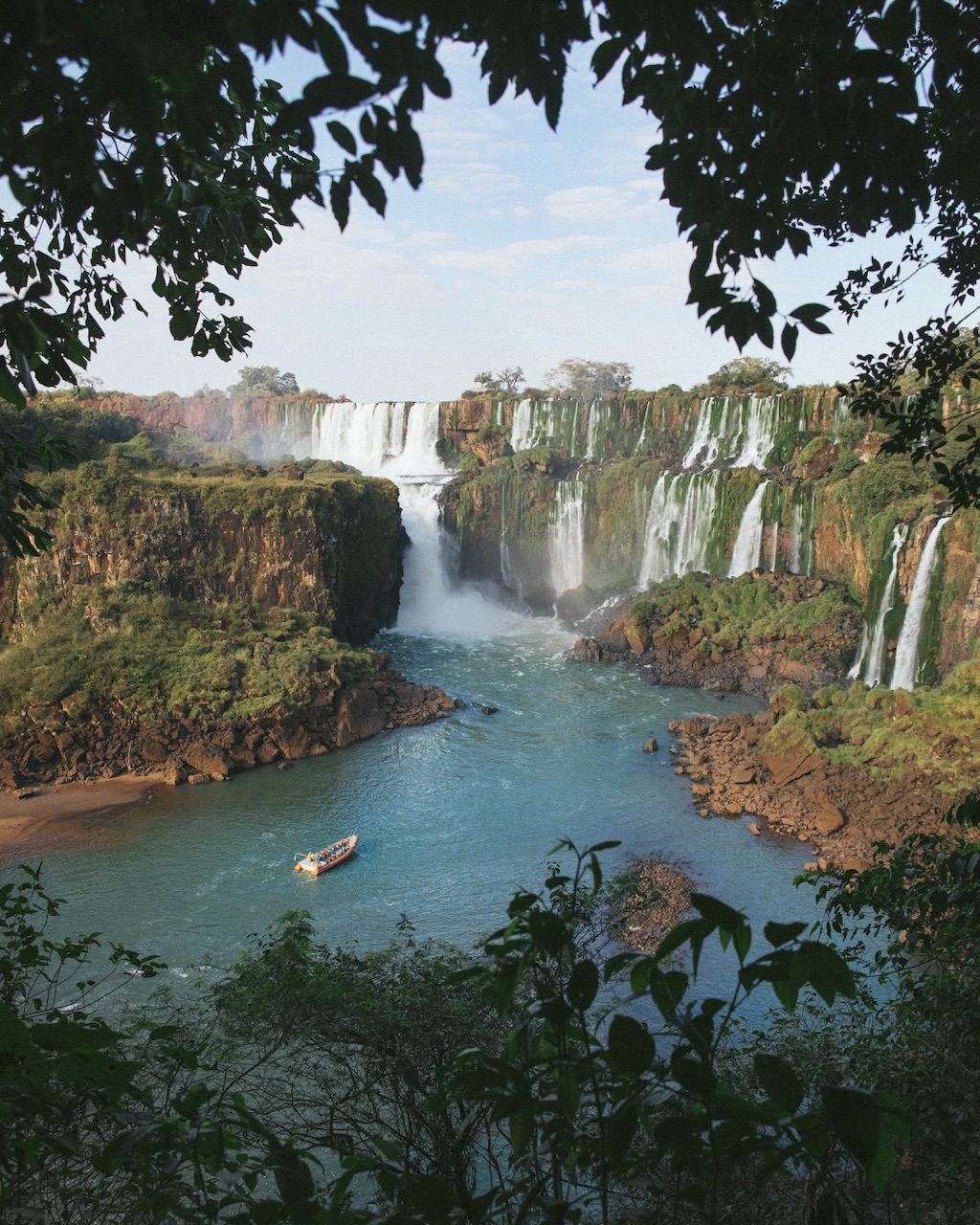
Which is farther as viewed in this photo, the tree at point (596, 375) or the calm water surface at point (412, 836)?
the tree at point (596, 375)

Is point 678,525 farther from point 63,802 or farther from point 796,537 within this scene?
point 63,802

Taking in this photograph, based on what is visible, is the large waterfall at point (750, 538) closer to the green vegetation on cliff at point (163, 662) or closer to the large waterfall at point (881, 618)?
the large waterfall at point (881, 618)

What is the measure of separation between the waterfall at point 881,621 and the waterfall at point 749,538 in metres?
5.98

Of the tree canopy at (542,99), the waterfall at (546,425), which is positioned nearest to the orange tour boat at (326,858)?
the tree canopy at (542,99)

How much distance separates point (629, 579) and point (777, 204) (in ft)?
89.0

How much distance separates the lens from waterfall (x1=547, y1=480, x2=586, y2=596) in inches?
1199

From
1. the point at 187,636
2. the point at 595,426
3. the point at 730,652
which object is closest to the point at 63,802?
the point at 187,636

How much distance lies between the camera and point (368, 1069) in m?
4.46

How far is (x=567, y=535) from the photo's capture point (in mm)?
30703

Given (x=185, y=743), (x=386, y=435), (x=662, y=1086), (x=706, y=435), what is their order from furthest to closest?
1. (x=386, y=435)
2. (x=706, y=435)
3. (x=185, y=743)
4. (x=662, y=1086)

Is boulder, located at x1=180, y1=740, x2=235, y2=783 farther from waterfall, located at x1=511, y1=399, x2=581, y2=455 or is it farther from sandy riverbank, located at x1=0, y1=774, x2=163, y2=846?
waterfall, located at x1=511, y1=399, x2=581, y2=455

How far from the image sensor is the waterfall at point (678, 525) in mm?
26828

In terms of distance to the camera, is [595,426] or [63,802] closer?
[63,802]

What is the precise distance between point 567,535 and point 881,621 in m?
13.2
